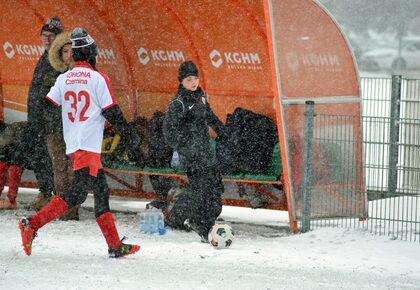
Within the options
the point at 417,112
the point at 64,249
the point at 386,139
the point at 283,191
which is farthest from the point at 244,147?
the point at 417,112

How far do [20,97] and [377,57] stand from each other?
102 ft

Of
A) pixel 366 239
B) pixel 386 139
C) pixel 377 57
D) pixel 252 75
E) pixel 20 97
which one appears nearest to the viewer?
pixel 366 239

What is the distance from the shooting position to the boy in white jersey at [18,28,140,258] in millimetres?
9406

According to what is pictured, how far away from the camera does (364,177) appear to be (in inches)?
463

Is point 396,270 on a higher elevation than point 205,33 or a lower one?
lower

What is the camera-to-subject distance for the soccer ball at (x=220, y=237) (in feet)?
34.5

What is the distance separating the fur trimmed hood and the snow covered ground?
1629 millimetres

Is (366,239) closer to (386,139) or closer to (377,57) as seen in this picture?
(386,139)

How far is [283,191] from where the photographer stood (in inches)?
495

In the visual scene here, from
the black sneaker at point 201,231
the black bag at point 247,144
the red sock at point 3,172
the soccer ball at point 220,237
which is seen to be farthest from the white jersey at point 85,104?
the red sock at point 3,172

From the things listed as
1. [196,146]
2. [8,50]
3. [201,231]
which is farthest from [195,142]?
[8,50]

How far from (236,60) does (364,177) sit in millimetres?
2616

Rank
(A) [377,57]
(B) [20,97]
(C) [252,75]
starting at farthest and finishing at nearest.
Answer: (A) [377,57] → (B) [20,97] → (C) [252,75]

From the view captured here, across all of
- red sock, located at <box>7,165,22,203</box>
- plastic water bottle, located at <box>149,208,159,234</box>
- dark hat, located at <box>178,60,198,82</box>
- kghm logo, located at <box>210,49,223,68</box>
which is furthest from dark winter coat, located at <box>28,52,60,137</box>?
kghm logo, located at <box>210,49,223,68</box>
